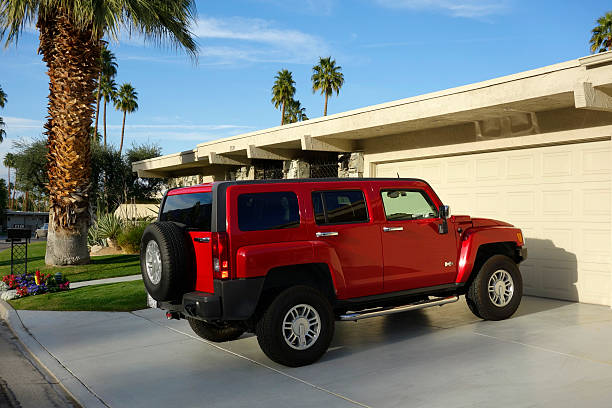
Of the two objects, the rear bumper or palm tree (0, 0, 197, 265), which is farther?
palm tree (0, 0, 197, 265)

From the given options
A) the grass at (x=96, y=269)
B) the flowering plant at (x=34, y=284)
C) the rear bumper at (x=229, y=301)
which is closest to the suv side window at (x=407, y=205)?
the rear bumper at (x=229, y=301)

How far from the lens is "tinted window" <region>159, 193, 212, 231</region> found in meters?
6.09

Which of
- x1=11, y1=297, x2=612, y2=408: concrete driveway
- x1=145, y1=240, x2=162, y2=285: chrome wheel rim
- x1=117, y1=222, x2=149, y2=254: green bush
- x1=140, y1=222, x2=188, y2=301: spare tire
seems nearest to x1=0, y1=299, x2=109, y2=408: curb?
x1=11, y1=297, x2=612, y2=408: concrete driveway

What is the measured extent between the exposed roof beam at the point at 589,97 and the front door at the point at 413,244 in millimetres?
2509

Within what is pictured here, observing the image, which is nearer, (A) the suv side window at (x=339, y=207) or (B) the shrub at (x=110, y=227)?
(A) the suv side window at (x=339, y=207)

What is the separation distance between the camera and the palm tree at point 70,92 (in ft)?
48.3

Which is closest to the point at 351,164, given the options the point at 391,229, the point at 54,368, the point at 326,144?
the point at 326,144

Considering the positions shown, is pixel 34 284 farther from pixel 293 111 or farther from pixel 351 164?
pixel 293 111

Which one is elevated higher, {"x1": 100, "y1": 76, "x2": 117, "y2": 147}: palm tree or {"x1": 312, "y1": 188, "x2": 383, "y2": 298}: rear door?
{"x1": 100, "y1": 76, "x2": 117, "y2": 147}: palm tree

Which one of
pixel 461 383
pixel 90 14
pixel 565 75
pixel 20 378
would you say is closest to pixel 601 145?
pixel 565 75

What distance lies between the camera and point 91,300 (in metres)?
10.4

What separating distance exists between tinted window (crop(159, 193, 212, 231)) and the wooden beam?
6387 millimetres

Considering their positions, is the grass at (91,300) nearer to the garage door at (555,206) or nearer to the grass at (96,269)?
the grass at (96,269)

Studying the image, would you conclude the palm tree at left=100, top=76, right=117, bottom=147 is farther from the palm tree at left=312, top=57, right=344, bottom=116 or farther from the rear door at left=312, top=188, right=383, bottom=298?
the rear door at left=312, top=188, right=383, bottom=298
